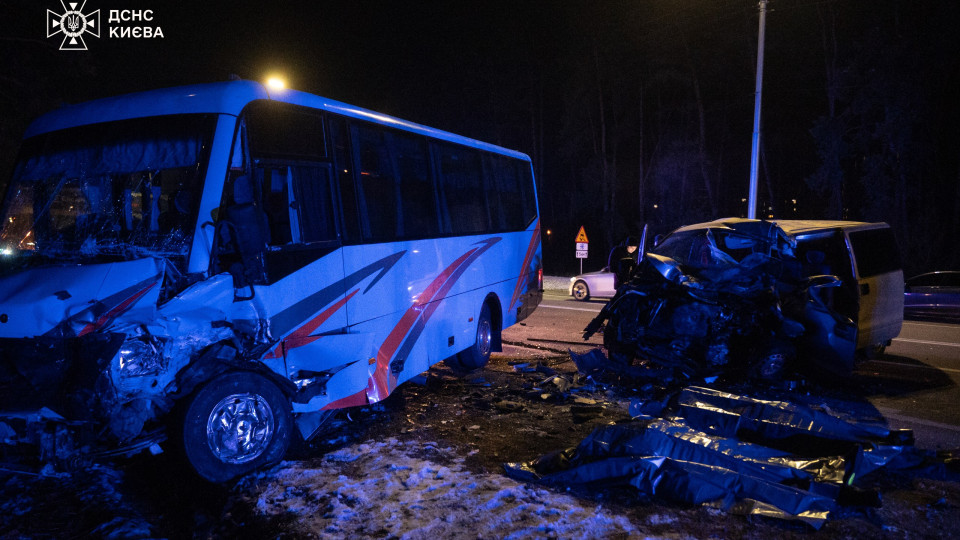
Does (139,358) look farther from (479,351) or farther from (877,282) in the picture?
(877,282)

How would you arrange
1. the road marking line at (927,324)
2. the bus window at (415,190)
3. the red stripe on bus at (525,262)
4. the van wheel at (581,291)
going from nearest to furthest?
the bus window at (415,190) < the red stripe on bus at (525,262) < the road marking line at (927,324) < the van wheel at (581,291)

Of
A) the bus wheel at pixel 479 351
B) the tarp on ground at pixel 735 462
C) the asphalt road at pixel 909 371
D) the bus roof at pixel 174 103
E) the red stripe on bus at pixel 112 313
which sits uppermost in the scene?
the bus roof at pixel 174 103

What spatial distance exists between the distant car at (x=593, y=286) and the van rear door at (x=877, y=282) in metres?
9.82

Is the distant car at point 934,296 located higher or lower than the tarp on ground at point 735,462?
lower

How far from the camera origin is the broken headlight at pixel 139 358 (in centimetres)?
A: 404

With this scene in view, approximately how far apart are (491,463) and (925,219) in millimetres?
25532

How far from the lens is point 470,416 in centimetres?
650

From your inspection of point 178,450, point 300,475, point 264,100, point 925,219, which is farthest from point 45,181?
point 925,219

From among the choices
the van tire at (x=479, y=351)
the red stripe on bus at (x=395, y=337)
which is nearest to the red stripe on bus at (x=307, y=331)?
the red stripe on bus at (x=395, y=337)

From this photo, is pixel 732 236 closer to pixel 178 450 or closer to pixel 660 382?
pixel 660 382

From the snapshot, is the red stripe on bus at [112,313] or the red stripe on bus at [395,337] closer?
the red stripe on bus at [112,313]

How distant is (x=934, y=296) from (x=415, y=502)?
1436 cm

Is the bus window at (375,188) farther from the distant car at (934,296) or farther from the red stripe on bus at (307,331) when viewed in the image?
the distant car at (934,296)

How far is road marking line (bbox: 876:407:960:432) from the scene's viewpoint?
19.8 ft
